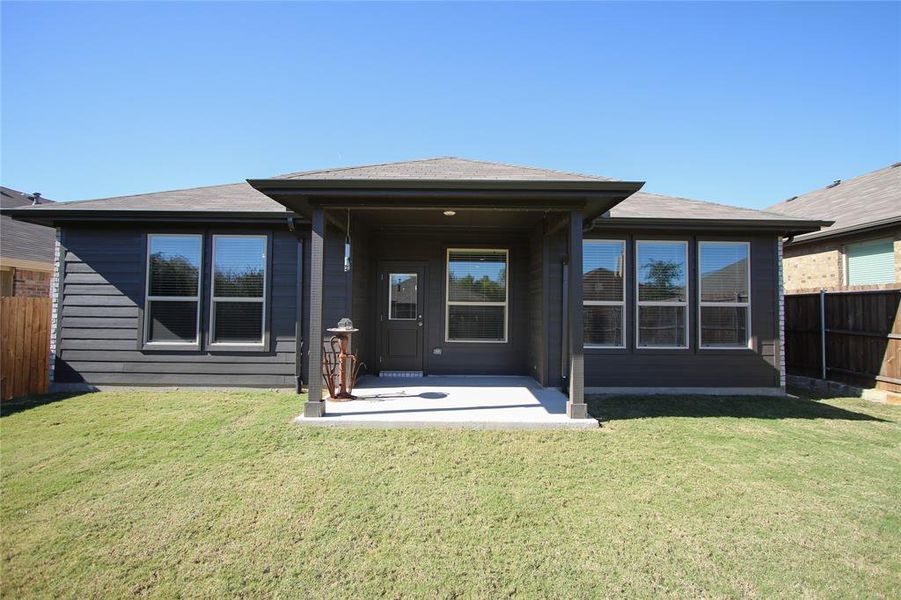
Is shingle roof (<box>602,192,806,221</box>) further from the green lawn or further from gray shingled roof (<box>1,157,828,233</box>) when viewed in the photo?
the green lawn

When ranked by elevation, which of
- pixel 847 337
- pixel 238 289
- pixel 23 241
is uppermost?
pixel 23 241

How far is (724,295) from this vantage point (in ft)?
19.6

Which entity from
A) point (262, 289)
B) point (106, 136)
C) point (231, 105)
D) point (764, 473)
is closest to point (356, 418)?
point (262, 289)

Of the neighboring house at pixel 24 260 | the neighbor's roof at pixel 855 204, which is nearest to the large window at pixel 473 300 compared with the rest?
the neighbor's roof at pixel 855 204

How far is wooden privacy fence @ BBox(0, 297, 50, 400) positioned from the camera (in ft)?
17.1

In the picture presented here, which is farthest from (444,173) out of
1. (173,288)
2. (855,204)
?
(855,204)

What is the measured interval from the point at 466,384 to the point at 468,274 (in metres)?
1.93

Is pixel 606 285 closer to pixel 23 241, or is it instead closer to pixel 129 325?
pixel 129 325

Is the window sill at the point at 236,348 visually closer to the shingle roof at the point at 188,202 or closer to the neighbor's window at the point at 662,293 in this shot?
the shingle roof at the point at 188,202

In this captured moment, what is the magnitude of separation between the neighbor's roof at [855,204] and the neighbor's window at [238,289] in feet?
31.1

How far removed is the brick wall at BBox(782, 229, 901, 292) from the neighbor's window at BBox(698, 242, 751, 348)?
2400 mm

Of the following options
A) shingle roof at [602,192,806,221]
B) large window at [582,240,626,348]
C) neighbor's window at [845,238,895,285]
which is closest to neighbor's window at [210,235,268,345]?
large window at [582,240,626,348]

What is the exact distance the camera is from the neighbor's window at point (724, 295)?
5.95 m

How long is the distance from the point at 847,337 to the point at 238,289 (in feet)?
31.8
